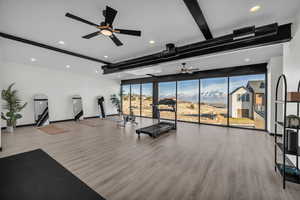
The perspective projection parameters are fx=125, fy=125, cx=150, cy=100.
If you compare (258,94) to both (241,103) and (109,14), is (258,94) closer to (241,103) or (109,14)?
(241,103)

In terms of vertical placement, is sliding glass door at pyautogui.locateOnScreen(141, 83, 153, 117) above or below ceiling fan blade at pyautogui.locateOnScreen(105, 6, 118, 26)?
below

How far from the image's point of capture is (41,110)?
252 inches

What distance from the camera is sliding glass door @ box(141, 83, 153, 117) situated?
30.7 ft

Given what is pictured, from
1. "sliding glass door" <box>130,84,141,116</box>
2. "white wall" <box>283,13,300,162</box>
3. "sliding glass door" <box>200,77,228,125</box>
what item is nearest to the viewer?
"white wall" <box>283,13,300,162</box>

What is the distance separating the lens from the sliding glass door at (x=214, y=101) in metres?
6.49

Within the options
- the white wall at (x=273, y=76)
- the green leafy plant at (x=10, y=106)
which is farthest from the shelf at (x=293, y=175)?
the green leafy plant at (x=10, y=106)

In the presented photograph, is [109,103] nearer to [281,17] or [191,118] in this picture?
[191,118]

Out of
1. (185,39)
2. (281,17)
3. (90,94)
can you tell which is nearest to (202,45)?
(185,39)

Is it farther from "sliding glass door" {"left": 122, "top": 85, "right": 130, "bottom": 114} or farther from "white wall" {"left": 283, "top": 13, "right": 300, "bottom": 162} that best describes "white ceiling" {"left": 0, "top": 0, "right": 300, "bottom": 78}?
"sliding glass door" {"left": 122, "top": 85, "right": 130, "bottom": 114}

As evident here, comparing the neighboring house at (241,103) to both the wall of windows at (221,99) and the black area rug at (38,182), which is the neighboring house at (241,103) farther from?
the black area rug at (38,182)

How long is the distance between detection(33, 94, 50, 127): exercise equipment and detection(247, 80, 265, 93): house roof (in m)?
10.2

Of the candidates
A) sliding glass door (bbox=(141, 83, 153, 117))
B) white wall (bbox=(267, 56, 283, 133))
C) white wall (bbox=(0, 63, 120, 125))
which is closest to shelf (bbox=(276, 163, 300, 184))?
white wall (bbox=(267, 56, 283, 133))

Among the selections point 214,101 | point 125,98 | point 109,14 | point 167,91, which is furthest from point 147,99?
point 109,14

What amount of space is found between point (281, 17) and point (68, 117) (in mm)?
9673
